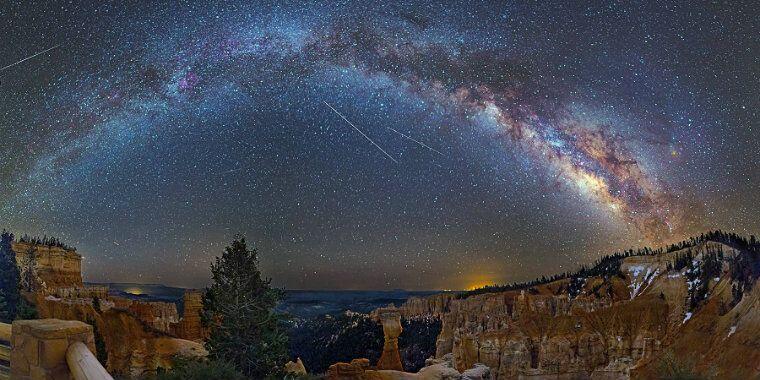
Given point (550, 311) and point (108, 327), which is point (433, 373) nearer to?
point (108, 327)

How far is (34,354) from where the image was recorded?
3326 millimetres

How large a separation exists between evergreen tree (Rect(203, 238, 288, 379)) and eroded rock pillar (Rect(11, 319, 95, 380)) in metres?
9.48

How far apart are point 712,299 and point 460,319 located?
3033 centimetres

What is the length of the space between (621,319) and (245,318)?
51.0 metres

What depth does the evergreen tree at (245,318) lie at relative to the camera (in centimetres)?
1315

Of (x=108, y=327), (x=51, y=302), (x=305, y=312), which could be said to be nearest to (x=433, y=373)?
(x=108, y=327)

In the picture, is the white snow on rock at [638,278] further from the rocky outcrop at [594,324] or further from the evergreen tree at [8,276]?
the evergreen tree at [8,276]

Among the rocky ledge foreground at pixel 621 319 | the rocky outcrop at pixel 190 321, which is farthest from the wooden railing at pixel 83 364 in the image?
the rocky ledge foreground at pixel 621 319

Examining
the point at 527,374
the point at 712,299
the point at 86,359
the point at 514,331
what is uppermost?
the point at 86,359

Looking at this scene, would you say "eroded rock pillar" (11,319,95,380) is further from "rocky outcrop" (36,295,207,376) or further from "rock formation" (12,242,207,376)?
"rocky outcrop" (36,295,207,376)

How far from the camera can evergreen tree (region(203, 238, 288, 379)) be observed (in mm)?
13148

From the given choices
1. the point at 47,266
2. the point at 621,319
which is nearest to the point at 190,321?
the point at 47,266

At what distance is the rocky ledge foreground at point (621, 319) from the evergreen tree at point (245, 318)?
80.2 feet

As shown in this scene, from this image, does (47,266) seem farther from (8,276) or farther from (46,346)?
(46,346)
